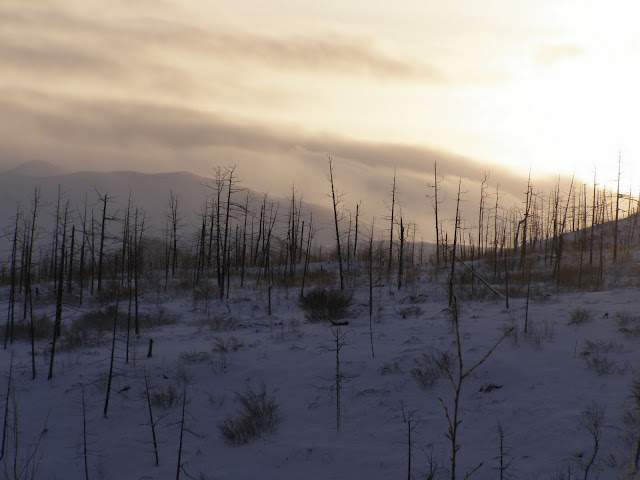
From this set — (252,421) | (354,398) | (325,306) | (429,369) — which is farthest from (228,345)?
(429,369)

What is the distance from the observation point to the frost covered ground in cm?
794

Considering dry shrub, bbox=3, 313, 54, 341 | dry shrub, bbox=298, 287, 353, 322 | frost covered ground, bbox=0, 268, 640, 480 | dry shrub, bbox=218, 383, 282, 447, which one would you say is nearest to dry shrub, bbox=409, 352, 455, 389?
frost covered ground, bbox=0, 268, 640, 480

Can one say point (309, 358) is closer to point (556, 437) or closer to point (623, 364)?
point (556, 437)

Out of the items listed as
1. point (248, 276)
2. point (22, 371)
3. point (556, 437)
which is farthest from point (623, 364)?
point (248, 276)

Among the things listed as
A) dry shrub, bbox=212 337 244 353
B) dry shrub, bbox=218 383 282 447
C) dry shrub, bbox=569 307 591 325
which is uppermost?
dry shrub, bbox=569 307 591 325

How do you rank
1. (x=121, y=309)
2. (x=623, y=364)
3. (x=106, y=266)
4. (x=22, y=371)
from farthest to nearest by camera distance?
(x=106, y=266)
(x=121, y=309)
(x=22, y=371)
(x=623, y=364)

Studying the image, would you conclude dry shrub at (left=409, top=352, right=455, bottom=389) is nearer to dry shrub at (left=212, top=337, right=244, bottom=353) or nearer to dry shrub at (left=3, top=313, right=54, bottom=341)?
dry shrub at (left=212, top=337, right=244, bottom=353)

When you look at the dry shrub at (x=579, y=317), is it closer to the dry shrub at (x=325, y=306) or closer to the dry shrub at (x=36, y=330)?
the dry shrub at (x=325, y=306)

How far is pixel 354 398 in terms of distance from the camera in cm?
1025

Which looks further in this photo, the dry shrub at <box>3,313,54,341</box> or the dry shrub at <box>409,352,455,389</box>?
the dry shrub at <box>3,313,54,341</box>

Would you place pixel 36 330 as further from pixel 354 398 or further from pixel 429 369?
pixel 429 369

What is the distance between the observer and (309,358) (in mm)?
12539

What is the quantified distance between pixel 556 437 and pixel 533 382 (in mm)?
2038

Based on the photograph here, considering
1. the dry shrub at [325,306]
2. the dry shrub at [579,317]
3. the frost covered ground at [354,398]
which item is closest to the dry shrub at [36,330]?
the frost covered ground at [354,398]
